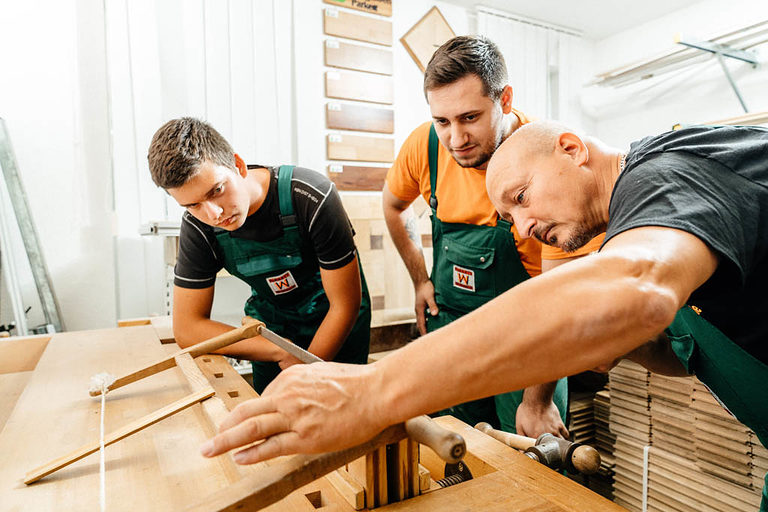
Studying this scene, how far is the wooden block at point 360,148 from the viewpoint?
3.56m

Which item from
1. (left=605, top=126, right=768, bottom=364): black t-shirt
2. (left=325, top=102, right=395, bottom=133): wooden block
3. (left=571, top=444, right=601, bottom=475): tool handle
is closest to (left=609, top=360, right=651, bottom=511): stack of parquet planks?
(left=571, top=444, right=601, bottom=475): tool handle

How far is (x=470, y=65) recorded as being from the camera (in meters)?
1.61

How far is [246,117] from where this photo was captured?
329 cm

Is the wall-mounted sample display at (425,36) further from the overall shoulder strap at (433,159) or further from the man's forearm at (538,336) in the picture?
the man's forearm at (538,336)

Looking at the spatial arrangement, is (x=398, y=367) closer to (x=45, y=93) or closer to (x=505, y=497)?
(x=505, y=497)

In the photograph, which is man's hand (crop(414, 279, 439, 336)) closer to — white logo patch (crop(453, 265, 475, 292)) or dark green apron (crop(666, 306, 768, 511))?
white logo patch (crop(453, 265, 475, 292))

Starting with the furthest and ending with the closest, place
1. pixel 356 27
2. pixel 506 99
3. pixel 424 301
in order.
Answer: pixel 356 27 → pixel 424 301 → pixel 506 99

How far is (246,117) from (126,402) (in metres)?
2.51

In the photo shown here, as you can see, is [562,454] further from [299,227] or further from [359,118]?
[359,118]

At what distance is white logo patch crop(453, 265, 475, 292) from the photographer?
1834 millimetres

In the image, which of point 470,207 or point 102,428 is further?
point 470,207

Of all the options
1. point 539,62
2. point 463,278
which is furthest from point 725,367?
point 539,62

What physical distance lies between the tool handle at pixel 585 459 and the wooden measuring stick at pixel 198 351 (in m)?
0.85

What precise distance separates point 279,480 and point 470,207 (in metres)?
1.39
